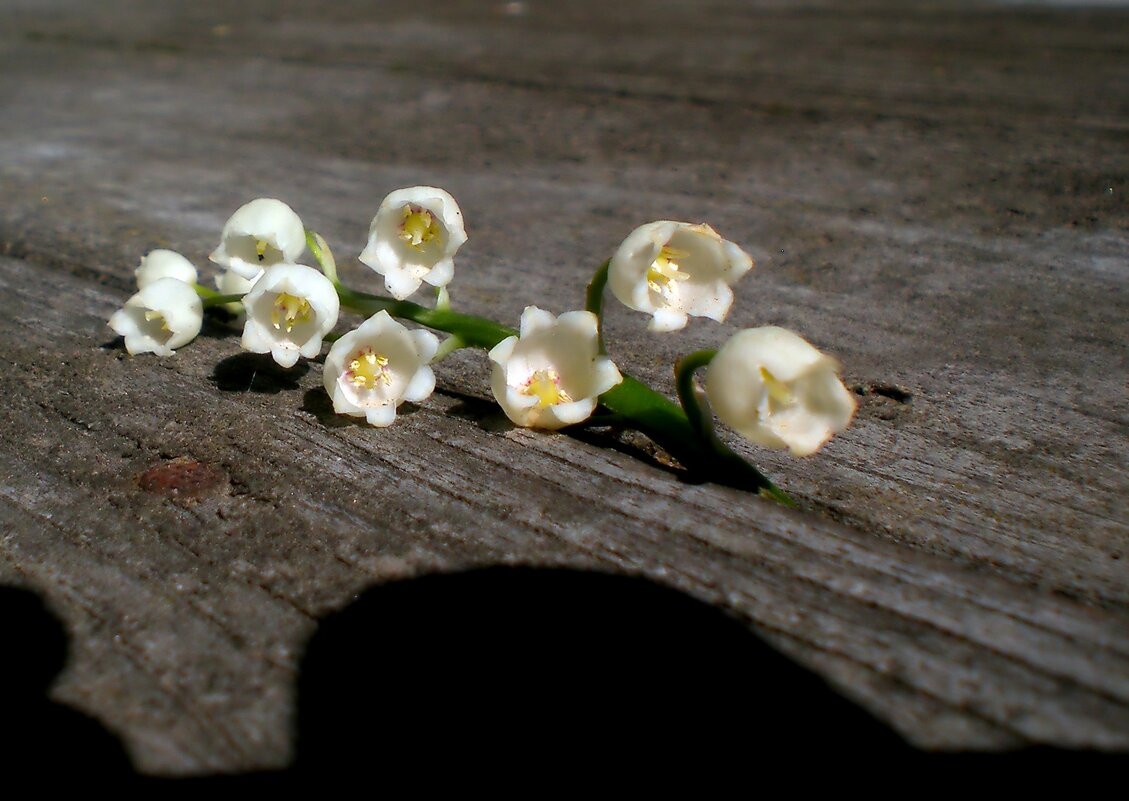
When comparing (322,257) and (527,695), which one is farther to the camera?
(322,257)

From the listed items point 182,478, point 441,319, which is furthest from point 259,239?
point 182,478

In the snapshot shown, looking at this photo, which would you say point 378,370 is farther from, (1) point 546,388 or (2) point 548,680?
(2) point 548,680

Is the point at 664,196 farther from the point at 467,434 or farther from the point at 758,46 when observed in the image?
the point at 758,46

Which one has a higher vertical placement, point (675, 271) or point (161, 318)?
point (675, 271)

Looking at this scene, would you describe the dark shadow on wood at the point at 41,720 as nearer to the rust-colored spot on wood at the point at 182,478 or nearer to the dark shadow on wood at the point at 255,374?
the rust-colored spot on wood at the point at 182,478

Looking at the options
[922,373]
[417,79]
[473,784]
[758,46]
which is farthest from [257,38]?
[473,784]

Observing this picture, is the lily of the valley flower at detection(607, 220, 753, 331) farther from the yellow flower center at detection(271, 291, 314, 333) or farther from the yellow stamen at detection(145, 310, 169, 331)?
the yellow stamen at detection(145, 310, 169, 331)
